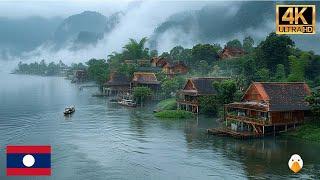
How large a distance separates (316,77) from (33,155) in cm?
6753

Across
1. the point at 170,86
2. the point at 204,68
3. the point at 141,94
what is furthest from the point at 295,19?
the point at 204,68

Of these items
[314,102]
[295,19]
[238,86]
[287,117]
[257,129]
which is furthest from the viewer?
[238,86]

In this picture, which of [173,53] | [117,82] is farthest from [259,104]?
[173,53]

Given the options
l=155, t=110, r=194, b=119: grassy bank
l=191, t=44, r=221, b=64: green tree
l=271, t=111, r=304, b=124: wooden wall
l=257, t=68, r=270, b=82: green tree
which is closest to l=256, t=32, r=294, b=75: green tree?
l=257, t=68, r=270, b=82: green tree

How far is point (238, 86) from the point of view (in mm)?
71938

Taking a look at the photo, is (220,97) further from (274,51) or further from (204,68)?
(204,68)

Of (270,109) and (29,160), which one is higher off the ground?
(29,160)

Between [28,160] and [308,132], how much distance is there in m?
40.4

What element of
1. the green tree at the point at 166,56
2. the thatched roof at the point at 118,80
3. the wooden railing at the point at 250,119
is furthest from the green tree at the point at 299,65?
the green tree at the point at 166,56

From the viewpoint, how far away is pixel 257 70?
78062 millimetres

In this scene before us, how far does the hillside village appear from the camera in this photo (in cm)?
5103

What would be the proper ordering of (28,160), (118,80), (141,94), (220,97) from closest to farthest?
(28,160) < (220,97) < (141,94) < (118,80)

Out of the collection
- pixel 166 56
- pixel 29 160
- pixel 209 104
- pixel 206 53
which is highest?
pixel 166 56

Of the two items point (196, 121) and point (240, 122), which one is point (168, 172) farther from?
point (196, 121)
